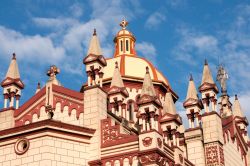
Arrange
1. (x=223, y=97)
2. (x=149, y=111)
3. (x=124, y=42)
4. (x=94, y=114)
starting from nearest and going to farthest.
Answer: (x=149, y=111)
(x=94, y=114)
(x=223, y=97)
(x=124, y=42)

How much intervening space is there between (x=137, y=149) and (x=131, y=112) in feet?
48.2

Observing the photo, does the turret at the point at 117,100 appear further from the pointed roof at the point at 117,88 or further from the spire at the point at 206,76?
the spire at the point at 206,76

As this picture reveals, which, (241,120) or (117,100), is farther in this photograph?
(241,120)

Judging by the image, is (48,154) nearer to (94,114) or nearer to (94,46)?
(94,114)

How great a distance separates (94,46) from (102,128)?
15.8 ft

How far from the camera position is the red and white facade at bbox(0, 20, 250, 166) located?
2598 centimetres

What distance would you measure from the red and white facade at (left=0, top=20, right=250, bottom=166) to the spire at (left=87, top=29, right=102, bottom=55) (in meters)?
0.02

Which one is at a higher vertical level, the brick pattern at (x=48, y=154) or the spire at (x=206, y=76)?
the spire at (x=206, y=76)

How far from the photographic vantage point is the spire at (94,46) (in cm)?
2939

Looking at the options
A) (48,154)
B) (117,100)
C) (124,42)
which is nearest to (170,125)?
(117,100)

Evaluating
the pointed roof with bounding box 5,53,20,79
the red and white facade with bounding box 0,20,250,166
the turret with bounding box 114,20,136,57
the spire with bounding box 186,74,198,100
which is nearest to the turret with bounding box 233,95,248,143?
the red and white facade with bounding box 0,20,250,166

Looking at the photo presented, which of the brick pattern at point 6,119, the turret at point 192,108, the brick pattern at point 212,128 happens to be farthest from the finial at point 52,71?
the brick pattern at point 212,128

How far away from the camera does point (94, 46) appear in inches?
1169

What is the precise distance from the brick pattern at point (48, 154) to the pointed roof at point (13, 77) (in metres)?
4.32
